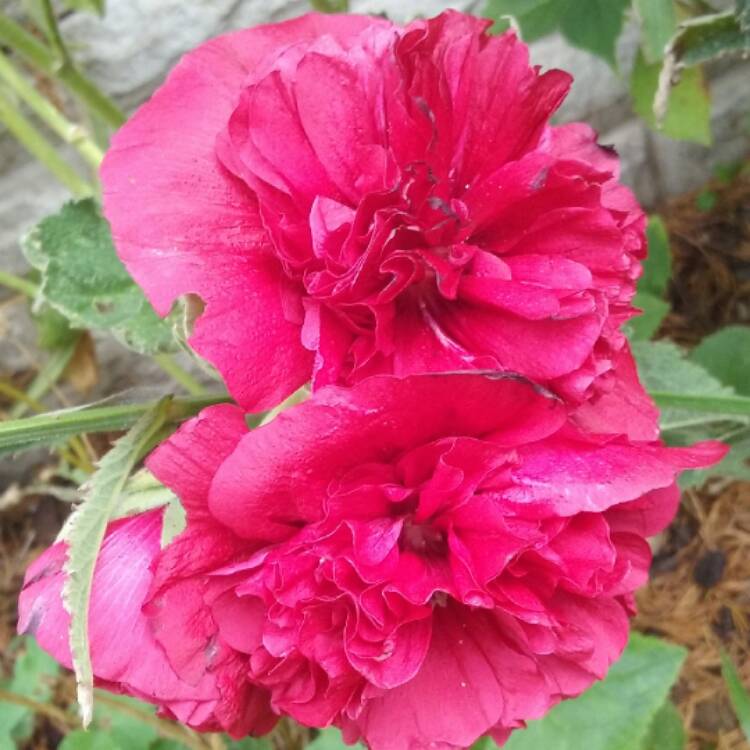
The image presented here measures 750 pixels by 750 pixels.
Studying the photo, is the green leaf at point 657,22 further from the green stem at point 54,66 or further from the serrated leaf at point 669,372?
the green stem at point 54,66

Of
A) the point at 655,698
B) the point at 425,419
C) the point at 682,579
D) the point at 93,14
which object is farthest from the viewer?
the point at 682,579

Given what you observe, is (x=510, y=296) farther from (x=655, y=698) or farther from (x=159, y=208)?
(x=655, y=698)

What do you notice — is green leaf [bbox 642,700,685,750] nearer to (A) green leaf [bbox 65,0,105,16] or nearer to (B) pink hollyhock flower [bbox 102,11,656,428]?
(B) pink hollyhock flower [bbox 102,11,656,428]

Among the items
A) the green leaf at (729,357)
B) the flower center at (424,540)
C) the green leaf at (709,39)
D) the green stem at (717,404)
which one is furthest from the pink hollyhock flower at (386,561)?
the green leaf at (729,357)

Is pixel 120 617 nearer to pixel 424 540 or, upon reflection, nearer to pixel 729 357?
pixel 424 540

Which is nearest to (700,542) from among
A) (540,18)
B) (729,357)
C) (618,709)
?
(729,357)

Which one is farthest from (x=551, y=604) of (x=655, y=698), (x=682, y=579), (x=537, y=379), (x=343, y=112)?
(x=682, y=579)
